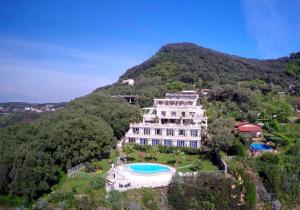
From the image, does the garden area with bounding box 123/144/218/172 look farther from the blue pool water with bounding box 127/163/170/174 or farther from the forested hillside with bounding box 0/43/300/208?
the forested hillside with bounding box 0/43/300/208

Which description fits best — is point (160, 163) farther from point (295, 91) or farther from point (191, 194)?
point (295, 91)

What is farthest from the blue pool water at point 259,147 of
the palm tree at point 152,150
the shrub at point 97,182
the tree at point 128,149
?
the shrub at point 97,182

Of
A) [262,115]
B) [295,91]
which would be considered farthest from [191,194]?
[295,91]

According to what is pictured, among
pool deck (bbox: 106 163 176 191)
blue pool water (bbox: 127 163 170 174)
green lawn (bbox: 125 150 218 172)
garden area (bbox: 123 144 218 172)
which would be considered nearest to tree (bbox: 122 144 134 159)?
garden area (bbox: 123 144 218 172)

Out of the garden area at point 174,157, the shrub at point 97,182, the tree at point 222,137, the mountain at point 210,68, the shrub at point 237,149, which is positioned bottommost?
the shrub at point 97,182

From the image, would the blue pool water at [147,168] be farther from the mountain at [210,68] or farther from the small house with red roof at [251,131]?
the mountain at [210,68]

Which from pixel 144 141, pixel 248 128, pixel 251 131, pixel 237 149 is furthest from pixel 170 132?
pixel 251 131

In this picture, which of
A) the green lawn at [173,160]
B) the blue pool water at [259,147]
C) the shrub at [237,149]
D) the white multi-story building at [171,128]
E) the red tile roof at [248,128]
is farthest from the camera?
the red tile roof at [248,128]

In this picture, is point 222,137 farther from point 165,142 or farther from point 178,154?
point 165,142
